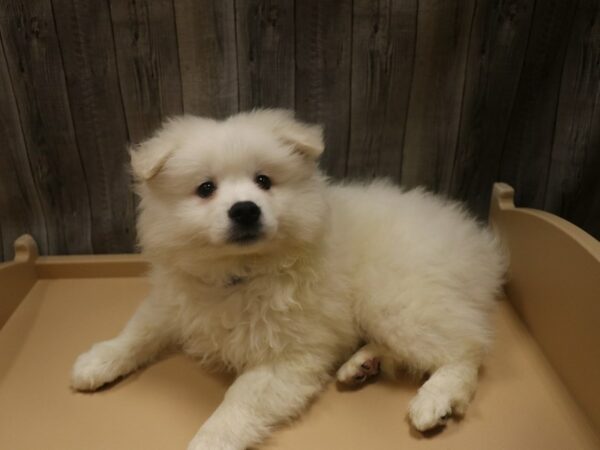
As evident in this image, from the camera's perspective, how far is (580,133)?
2.50 m

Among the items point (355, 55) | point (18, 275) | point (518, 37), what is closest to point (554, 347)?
point (518, 37)

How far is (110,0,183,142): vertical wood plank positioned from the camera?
2266 mm

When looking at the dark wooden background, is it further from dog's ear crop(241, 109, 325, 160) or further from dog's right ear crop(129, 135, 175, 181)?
dog's right ear crop(129, 135, 175, 181)

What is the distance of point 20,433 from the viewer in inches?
70.2

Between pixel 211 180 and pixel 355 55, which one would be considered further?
pixel 355 55

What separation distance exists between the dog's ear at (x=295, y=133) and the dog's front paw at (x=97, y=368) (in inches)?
41.8

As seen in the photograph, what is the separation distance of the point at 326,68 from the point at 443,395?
4.96 ft

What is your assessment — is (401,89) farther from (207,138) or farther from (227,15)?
(207,138)

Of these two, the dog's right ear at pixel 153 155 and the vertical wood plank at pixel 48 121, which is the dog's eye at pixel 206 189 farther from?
the vertical wood plank at pixel 48 121

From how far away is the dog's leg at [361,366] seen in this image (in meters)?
1.96

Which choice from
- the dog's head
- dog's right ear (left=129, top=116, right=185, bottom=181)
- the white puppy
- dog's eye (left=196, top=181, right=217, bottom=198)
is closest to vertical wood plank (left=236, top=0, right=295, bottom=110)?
the white puppy

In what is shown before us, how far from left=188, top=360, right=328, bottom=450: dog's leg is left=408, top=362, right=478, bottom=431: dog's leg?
1.22 feet

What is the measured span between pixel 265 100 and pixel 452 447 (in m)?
1.69

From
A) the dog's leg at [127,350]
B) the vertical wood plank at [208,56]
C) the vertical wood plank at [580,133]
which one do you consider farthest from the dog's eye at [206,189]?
the vertical wood plank at [580,133]
